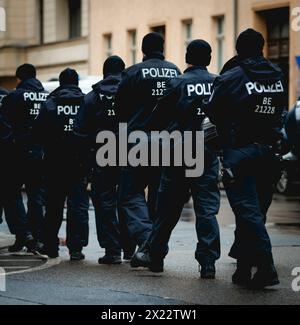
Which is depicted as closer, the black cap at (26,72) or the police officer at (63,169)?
the police officer at (63,169)

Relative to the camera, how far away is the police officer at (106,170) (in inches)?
456

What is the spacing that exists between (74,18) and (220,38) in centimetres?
1020

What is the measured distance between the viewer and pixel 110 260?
11477 millimetres

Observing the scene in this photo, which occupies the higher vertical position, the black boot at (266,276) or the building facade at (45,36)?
the building facade at (45,36)

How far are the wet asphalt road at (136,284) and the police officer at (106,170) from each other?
0.30 m

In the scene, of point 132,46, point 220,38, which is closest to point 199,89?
point 220,38

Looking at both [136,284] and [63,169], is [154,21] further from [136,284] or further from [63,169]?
[136,284]

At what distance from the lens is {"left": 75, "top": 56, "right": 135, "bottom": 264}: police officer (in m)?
11.6

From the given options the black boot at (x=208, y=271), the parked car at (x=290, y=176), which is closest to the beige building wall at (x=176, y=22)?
the parked car at (x=290, y=176)

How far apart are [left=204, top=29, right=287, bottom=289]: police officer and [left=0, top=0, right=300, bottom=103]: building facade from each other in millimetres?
22858

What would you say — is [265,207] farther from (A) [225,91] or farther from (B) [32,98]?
(B) [32,98]

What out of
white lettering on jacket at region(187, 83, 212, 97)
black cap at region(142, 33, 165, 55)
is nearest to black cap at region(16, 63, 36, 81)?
black cap at region(142, 33, 165, 55)

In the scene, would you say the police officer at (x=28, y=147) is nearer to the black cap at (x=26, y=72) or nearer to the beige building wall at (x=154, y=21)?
the black cap at (x=26, y=72)
